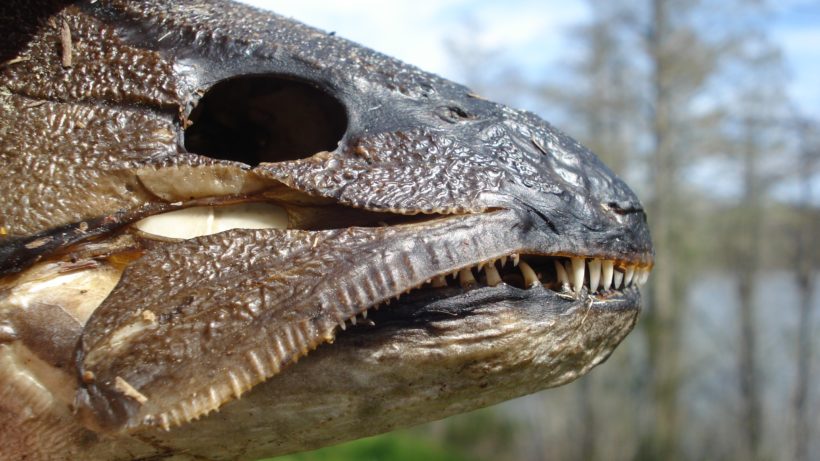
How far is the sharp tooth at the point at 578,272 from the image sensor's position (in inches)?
60.9

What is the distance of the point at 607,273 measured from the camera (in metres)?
1.62

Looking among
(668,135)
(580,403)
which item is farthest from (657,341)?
(580,403)

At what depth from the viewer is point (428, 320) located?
1430mm

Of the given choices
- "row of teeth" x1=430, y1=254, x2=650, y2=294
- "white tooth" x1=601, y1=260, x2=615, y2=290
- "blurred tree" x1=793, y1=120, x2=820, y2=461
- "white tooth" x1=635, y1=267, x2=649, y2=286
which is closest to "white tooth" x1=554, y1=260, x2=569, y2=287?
"row of teeth" x1=430, y1=254, x2=650, y2=294

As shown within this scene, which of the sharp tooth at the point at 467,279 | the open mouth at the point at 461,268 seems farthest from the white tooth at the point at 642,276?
the sharp tooth at the point at 467,279

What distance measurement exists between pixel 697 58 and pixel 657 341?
522cm

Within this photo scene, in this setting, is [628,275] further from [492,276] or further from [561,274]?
[492,276]

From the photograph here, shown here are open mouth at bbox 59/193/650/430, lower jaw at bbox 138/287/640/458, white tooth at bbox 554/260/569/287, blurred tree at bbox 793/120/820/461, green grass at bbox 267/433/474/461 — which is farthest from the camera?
green grass at bbox 267/433/474/461

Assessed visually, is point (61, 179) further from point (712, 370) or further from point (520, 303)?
point (712, 370)

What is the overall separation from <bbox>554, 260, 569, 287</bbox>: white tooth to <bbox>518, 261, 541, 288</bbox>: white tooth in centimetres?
6

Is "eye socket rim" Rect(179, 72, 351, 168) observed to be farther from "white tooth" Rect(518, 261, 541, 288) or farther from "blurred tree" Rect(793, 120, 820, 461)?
"blurred tree" Rect(793, 120, 820, 461)

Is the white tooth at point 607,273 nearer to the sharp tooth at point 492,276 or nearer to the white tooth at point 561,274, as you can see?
the white tooth at point 561,274

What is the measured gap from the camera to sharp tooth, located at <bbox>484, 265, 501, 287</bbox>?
146 cm

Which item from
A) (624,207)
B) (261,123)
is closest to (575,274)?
(624,207)
